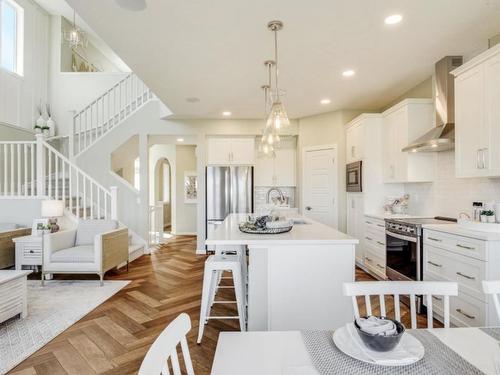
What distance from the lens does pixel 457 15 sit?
8.26ft

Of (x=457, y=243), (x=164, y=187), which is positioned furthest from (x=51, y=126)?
(x=457, y=243)

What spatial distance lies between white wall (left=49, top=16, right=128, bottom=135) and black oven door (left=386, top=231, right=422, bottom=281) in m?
6.79

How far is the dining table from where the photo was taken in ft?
2.60

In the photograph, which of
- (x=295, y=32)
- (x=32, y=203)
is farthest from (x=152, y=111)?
(x=295, y=32)

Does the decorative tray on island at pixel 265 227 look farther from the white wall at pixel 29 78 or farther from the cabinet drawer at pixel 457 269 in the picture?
the white wall at pixel 29 78

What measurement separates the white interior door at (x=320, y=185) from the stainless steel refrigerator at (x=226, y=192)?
111cm

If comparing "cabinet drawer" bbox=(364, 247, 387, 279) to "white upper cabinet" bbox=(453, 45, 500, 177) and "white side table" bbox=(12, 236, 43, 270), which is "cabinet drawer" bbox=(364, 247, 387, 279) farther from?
"white side table" bbox=(12, 236, 43, 270)

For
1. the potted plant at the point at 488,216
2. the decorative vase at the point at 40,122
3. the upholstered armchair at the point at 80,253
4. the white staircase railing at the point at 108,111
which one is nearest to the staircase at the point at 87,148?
the white staircase railing at the point at 108,111

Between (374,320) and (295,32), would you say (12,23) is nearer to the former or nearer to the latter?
(295,32)

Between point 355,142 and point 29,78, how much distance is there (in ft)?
22.7

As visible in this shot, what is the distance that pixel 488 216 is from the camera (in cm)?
265

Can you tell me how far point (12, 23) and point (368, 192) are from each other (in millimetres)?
7713

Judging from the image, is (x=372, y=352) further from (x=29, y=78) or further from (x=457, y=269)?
(x=29, y=78)

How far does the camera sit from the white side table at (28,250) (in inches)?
160
